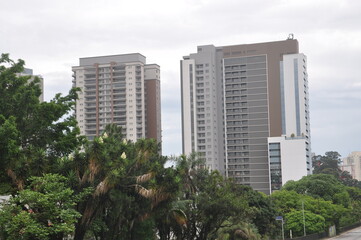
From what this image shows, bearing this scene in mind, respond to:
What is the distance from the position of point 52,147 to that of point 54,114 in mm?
1838

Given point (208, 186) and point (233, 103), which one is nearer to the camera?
point (208, 186)

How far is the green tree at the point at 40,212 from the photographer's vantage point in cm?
2528

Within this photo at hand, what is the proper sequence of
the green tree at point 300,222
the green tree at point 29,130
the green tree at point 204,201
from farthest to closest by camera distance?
the green tree at point 300,222
the green tree at point 204,201
the green tree at point 29,130

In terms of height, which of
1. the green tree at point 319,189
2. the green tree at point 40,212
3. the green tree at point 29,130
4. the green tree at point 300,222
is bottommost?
the green tree at point 300,222

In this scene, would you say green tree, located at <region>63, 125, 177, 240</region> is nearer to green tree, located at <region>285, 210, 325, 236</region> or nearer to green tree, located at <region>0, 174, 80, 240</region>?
green tree, located at <region>0, 174, 80, 240</region>

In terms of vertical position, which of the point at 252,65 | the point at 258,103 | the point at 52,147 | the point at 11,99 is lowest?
the point at 52,147

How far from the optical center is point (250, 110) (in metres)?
151

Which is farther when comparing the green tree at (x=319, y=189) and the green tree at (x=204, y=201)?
the green tree at (x=319, y=189)

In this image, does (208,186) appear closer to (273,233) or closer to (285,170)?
(273,233)

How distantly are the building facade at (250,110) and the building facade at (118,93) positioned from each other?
11.7 meters

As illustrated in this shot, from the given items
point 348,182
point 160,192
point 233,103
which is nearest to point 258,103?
point 233,103

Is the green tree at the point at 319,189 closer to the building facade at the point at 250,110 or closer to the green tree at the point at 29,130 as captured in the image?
the building facade at the point at 250,110

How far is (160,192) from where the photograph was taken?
1353 inches

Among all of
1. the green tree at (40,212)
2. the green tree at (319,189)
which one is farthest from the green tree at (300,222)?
the green tree at (40,212)
